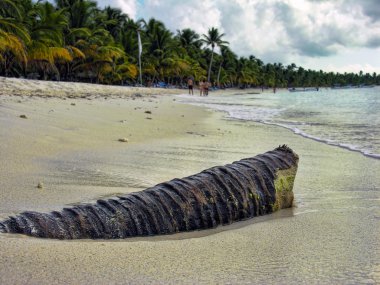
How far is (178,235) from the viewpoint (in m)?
2.56

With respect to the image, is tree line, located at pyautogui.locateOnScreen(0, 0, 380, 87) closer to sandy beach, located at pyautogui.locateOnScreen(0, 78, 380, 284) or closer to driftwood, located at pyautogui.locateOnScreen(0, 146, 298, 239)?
sandy beach, located at pyautogui.locateOnScreen(0, 78, 380, 284)

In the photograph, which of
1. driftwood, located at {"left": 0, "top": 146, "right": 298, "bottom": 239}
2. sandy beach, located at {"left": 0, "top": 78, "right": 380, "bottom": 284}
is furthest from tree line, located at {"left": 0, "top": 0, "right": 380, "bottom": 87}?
driftwood, located at {"left": 0, "top": 146, "right": 298, "bottom": 239}

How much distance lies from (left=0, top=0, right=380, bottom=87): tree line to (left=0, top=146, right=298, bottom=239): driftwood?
76.1 ft

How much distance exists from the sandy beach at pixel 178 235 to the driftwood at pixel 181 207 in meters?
0.09

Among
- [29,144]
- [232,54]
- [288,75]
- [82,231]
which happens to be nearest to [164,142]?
[29,144]

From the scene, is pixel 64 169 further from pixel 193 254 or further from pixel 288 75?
pixel 288 75

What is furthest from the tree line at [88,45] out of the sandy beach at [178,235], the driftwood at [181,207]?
the driftwood at [181,207]

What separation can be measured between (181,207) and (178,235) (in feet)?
0.57

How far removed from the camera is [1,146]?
16.0 feet

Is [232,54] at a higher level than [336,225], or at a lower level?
higher

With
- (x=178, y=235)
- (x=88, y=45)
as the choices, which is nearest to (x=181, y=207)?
(x=178, y=235)

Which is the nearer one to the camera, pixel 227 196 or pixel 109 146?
pixel 227 196

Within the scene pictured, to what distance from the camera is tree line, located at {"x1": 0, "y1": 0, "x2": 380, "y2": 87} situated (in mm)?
29922

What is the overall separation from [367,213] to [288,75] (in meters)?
148
